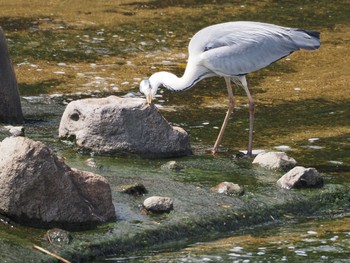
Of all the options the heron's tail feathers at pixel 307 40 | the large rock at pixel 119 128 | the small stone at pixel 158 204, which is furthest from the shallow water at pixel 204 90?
the heron's tail feathers at pixel 307 40

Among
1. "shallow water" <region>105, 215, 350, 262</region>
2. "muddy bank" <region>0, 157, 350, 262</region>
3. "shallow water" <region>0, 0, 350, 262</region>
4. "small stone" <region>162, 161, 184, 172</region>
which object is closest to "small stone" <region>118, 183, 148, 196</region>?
"muddy bank" <region>0, 157, 350, 262</region>

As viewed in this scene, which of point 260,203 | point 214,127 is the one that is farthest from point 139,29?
point 260,203

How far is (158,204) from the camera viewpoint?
660cm

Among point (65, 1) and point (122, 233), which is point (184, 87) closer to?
point (122, 233)

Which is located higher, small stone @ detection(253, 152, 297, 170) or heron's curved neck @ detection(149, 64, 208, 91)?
heron's curved neck @ detection(149, 64, 208, 91)

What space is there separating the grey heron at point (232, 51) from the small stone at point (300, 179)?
117 centimetres

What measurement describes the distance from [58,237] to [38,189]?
328mm

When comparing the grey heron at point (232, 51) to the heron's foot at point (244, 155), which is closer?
the heron's foot at point (244, 155)

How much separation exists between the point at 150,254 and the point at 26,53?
6.61 metres

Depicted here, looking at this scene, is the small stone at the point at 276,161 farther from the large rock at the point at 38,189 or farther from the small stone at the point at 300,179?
the large rock at the point at 38,189

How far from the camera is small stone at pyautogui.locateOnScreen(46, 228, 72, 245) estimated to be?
233 inches

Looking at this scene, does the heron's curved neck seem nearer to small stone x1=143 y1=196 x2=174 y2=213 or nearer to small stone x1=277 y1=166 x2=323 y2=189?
small stone x1=277 y1=166 x2=323 y2=189

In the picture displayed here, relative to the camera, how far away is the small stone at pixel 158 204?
6.59m

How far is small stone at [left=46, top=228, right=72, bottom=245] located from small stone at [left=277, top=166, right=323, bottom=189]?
2.05 meters
